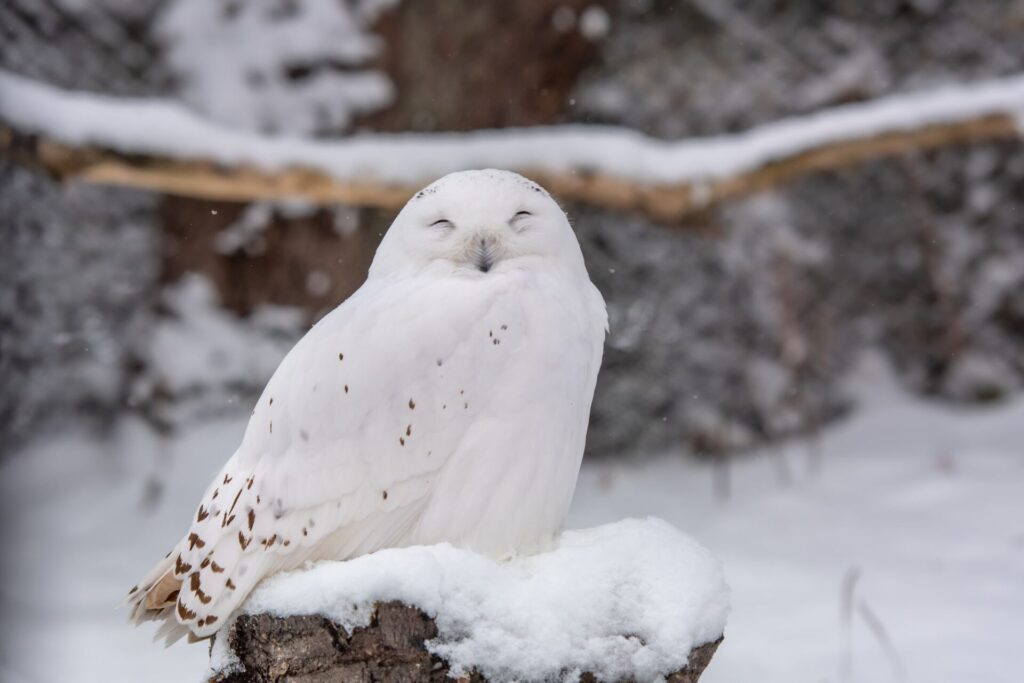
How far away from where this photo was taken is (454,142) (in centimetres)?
303

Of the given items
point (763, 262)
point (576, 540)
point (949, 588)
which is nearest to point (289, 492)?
point (576, 540)

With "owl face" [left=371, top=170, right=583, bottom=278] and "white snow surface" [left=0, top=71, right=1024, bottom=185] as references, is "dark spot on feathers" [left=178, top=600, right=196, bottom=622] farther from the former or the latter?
"white snow surface" [left=0, top=71, right=1024, bottom=185]

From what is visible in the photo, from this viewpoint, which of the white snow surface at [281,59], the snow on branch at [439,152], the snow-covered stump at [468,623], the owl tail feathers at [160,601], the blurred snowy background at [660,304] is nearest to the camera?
the snow-covered stump at [468,623]

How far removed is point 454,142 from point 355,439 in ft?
5.33

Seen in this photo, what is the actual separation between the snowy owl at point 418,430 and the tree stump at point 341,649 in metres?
0.07

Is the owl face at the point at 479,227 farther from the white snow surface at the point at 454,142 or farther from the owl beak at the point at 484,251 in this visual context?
the white snow surface at the point at 454,142

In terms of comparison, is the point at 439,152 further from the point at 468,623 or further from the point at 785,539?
the point at 785,539

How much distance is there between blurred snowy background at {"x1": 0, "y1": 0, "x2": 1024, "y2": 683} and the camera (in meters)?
3.44

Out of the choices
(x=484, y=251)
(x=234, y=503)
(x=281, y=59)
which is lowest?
(x=234, y=503)

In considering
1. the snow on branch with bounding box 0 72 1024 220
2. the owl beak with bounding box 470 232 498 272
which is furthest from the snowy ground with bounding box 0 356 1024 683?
the owl beak with bounding box 470 232 498 272

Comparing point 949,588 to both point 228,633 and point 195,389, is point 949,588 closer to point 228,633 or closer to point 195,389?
point 228,633

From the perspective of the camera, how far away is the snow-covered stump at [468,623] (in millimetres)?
1510

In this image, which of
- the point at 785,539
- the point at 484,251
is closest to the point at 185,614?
the point at 484,251

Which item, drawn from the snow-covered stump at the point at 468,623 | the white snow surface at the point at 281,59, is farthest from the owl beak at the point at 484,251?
the white snow surface at the point at 281,59
